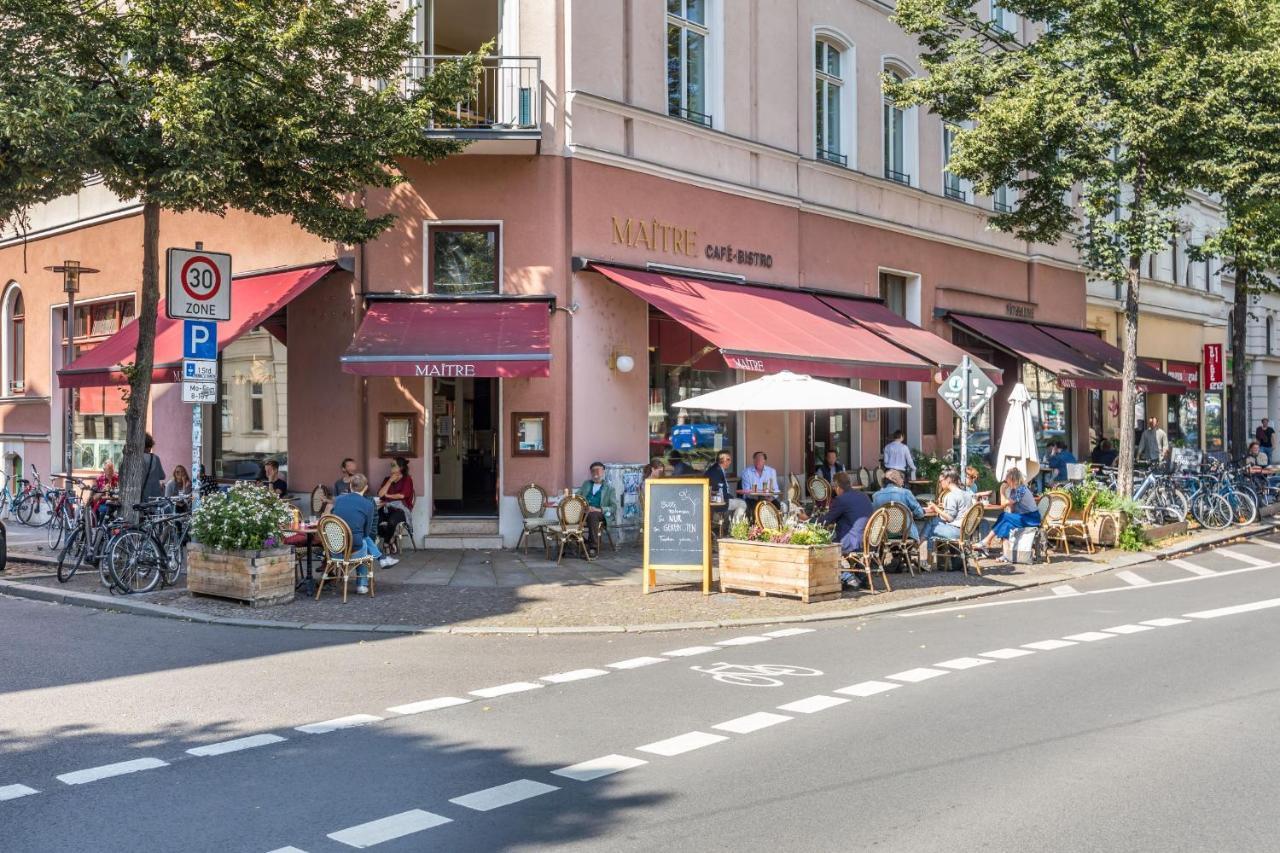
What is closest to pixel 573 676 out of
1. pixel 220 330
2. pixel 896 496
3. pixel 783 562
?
pixel 783 562

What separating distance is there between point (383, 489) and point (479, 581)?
121 inches

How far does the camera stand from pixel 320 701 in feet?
26.1

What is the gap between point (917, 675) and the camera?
8.75m

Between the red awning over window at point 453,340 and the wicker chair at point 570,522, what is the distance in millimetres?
1836

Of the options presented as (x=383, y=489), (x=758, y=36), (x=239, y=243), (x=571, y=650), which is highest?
(x=758, y=36)

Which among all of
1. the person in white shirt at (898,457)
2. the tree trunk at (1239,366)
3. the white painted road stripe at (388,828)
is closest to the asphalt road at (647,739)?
the white painted road stripe at (388,828)

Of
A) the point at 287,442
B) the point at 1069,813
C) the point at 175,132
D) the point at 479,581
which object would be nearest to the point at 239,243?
the point at 287,442

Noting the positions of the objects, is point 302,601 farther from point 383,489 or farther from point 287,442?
point 287,442

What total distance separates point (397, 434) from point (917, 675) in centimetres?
1020

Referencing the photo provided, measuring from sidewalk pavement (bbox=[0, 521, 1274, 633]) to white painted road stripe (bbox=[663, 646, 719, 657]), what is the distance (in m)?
1.11

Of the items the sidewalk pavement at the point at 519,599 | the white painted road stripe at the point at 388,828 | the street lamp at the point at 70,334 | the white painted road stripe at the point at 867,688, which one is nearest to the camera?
the white painted road stripe at the point at 388,828

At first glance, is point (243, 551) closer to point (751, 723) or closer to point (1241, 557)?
point (751, 723)

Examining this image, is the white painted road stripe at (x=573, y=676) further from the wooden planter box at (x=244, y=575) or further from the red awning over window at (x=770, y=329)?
the red awning over window at (x=770, y=329)

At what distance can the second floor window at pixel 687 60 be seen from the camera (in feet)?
62.2
